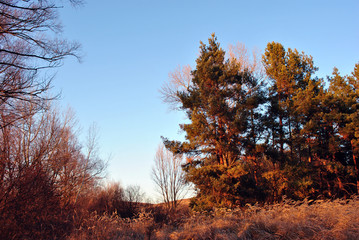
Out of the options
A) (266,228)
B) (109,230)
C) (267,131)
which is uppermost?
(267,131)

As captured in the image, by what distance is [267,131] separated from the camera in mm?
17094

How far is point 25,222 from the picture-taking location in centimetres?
632

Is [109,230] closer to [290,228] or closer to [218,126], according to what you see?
[290,228]

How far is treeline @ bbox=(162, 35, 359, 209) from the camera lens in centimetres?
1424

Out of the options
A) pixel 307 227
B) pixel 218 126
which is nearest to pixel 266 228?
pixel 307 227

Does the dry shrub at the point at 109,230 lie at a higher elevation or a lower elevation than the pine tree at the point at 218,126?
lower

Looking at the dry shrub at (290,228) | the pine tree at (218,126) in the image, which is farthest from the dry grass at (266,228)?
the pine tree at (218,126)

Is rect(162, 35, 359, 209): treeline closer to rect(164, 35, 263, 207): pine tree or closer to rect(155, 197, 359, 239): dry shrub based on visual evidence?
rect(164, 35, 263, 207): pine tree

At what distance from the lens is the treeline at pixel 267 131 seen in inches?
561

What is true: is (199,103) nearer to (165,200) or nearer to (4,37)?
(4,37)

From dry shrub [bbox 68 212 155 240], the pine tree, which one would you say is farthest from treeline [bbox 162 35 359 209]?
dry shrub [bbox 68 212 155 240]

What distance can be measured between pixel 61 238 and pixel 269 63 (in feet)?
63.0

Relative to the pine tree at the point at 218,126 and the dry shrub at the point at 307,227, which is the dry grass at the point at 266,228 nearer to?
the dry shrub at the point at 307,227

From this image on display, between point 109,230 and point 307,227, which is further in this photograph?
point 109,230
